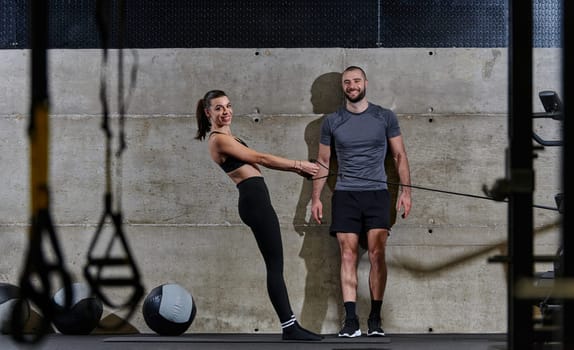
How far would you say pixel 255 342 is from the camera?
5836 millimetres

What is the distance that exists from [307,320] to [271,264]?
30.7 inches

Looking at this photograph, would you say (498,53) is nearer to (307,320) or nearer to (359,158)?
(359,158)

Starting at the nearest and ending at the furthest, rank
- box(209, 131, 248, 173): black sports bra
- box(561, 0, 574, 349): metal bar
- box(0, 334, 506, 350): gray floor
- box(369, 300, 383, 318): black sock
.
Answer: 1. box(561, 0, 574, 349): metal bar
2. box(0, 334, 506, 350): gray floor
3. box(209, 131, 248, 173): black sports bra
4. box(369, 300, 383, 318): black sock

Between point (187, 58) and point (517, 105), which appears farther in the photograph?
point (187, 58)

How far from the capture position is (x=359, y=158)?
627 cm

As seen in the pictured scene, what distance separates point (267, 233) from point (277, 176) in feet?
2.58

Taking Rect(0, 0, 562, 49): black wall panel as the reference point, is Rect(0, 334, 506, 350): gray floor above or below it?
below

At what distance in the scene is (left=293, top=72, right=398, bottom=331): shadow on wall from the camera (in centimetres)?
647

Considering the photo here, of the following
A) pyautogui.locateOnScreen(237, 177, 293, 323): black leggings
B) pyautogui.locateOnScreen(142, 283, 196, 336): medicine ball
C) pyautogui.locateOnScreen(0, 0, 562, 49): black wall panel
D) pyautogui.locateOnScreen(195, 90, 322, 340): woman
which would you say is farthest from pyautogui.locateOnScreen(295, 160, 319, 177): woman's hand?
pyautogui.locateOnScreen(0, 0, 562, 49): black wall panel

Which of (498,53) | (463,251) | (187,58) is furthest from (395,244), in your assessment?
(187,58)

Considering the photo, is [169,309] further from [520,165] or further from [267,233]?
[520,165]

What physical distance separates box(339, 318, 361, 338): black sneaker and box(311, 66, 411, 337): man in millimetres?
41

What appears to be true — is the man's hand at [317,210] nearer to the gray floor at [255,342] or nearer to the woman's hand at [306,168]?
the gray floor at [255,342]

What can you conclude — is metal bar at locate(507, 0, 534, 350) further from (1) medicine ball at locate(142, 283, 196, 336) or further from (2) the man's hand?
(2) the man's hand
